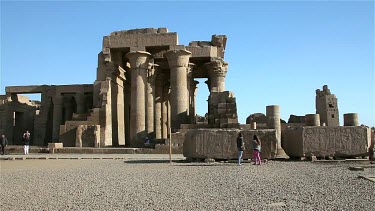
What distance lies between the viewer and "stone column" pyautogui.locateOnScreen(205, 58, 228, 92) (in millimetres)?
27344

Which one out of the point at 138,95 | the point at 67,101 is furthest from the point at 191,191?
the point at 67,101

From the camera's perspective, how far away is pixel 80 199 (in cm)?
656

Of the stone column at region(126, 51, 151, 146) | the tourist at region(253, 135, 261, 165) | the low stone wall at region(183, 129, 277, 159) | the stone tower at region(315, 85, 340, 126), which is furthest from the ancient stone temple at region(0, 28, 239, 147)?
the stone tower at region(315, 85, 340, 126)

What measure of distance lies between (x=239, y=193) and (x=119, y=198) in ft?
6.87

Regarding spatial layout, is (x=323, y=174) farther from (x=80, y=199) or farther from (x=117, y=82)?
(x=117, y=82)

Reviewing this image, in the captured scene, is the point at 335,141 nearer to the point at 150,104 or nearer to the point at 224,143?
the point at 224,143

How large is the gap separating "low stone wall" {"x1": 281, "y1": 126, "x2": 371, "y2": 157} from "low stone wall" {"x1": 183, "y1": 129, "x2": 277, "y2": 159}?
115cm

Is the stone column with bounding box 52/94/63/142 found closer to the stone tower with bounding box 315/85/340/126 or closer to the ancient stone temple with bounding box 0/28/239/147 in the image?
the ancient stone temple with bounding box 0/28/239/147

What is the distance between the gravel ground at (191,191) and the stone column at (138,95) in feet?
46.6

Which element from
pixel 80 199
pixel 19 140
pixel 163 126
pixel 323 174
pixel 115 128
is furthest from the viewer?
pixel 19 140

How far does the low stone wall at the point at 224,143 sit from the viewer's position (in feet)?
45.5

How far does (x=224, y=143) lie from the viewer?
13.9 metres

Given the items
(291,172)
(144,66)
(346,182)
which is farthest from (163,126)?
(346,182)

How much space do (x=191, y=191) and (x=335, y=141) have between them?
823cm
